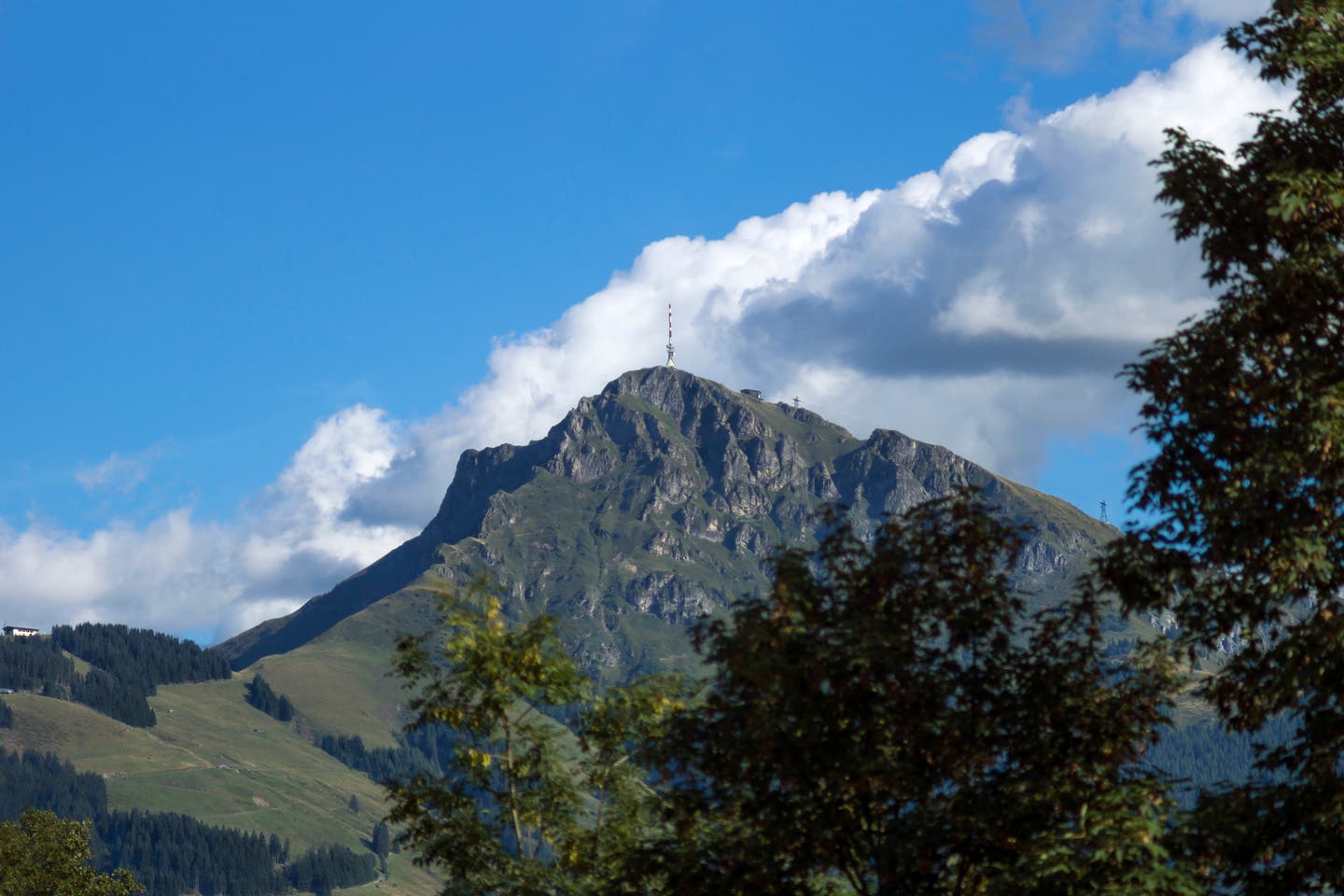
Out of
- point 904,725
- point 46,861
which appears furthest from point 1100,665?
point 46,861

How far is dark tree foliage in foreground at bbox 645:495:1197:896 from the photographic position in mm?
23141

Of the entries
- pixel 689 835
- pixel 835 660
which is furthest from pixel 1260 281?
pixel 689 835

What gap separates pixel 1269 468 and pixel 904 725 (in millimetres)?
6612

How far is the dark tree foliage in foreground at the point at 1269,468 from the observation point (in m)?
23.7

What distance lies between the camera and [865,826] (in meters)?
24.4

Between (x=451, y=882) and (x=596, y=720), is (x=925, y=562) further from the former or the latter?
(x=451, y=882)

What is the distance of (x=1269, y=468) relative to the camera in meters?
23.2

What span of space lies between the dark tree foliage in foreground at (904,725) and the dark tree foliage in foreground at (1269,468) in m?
1.53

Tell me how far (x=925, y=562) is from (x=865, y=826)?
422 cm

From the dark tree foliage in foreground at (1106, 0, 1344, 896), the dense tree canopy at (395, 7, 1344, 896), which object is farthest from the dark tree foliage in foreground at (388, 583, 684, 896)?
the dark tree foliage in foreground at (1106, 0, 1344, 896)

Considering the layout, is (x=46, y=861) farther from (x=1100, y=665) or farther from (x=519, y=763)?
(x=1100, y=665)

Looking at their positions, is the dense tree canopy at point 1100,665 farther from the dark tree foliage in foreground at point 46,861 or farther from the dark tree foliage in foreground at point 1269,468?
the dark tree foliage in foreground at point 46,861

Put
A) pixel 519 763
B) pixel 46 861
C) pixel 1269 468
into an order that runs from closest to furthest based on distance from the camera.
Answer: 1. pixel 1269 468
2. pixel 519 763
3. pixel 46 861

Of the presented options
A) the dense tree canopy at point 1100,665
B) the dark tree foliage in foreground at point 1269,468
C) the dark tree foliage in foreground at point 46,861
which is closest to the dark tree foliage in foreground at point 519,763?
the dense tree canopy at point 1100,665
